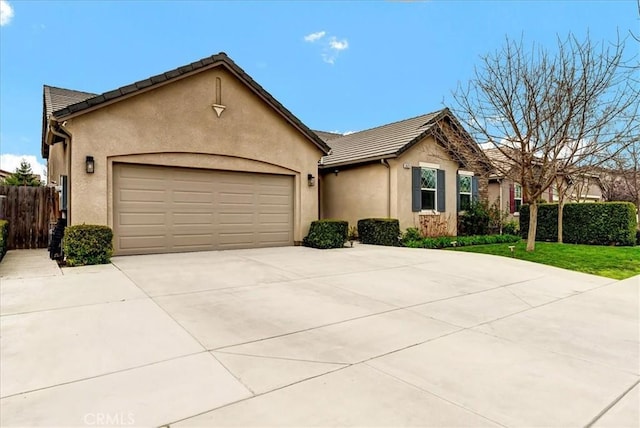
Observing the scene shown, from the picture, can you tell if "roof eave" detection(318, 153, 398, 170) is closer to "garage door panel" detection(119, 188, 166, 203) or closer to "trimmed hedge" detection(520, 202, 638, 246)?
"garage door panel" detection(119, 188, 166, 203)

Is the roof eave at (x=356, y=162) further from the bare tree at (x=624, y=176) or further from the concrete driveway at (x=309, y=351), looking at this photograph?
the concrete driveway at (x=309, y=351)

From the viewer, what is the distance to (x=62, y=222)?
9.20m

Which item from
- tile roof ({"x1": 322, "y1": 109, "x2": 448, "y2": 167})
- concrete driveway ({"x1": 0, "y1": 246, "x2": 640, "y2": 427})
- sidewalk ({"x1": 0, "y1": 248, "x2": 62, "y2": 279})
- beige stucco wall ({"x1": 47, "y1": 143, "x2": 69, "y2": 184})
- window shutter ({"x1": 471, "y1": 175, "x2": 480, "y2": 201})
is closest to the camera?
concrete driveway ({"x1": 0, "y1": 246, "x2": 640, "y2": 427})

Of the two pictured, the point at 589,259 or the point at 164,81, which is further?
the point at 589,259

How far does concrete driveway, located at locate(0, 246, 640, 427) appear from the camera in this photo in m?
2.63

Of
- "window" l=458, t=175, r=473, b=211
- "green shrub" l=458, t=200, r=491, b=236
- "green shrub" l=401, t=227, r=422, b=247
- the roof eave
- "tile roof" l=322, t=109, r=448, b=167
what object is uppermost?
"tile roof" l=322, t=109, r=448, b=167

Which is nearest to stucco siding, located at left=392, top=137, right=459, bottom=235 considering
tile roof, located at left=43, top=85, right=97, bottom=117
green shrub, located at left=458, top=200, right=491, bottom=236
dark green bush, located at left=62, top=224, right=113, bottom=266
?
green shrub, located at left=458, top=200, right=491, bottom=236

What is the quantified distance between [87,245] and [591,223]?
1768cm

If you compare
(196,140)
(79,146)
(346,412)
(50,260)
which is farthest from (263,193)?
(346,412)

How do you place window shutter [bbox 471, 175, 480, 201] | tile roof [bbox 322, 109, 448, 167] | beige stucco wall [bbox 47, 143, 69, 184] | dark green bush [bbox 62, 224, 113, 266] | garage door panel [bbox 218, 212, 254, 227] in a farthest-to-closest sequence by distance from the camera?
window shutter [bbox 471, 175, 480, 201] → tile roof [bbox 322, 109, 448, 167] → garage door panel [bbox 218, 212, 254, 227] → beige stucco wall [bbox 47, 143, 69, 184] → dark green bush [bbox 62, 224, 113, 266]

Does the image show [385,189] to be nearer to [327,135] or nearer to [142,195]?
[142,195]

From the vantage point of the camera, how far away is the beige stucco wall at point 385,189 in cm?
1412

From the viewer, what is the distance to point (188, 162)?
1034cm

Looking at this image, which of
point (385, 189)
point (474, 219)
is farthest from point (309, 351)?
point (474, 219)
